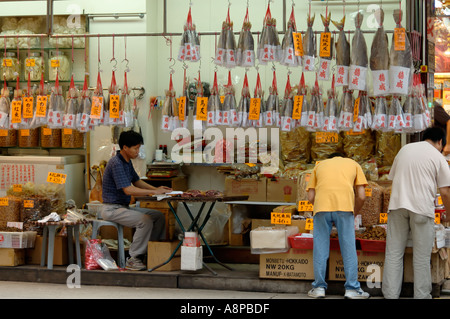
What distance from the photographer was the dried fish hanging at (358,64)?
6.90 m

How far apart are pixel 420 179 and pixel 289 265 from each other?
1.52 meters

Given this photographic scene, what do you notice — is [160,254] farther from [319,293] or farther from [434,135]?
[434,135]

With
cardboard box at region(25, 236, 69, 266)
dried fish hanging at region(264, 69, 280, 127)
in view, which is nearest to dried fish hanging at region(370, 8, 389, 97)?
dried fish hanging at region(264, 69, 280, 127)

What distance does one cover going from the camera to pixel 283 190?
8750 millimetres

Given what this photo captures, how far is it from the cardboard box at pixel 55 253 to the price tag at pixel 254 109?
2431 mm

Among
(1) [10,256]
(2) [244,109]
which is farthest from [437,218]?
(1) [10,256]

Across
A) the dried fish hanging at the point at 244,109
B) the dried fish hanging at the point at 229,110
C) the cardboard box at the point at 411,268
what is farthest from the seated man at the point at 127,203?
the cardboard box at the point at 411,268

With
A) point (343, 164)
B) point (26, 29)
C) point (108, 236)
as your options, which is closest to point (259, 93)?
point (343, 164)

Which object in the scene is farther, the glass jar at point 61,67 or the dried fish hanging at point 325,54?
the glass jar at point 61,67

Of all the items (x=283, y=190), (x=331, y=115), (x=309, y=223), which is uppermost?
(x=331, y=115)

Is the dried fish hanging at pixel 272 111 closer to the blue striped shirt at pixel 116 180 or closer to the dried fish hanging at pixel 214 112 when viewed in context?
the dried fish hanging at pixel 214 112

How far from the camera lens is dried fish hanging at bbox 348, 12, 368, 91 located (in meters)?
6.90

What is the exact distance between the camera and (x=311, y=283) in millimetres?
6820

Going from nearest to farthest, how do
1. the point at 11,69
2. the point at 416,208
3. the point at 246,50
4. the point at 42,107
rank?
the point at 416,208 < the point at 246,50 < the point at 42,107 < the point at 11,69
